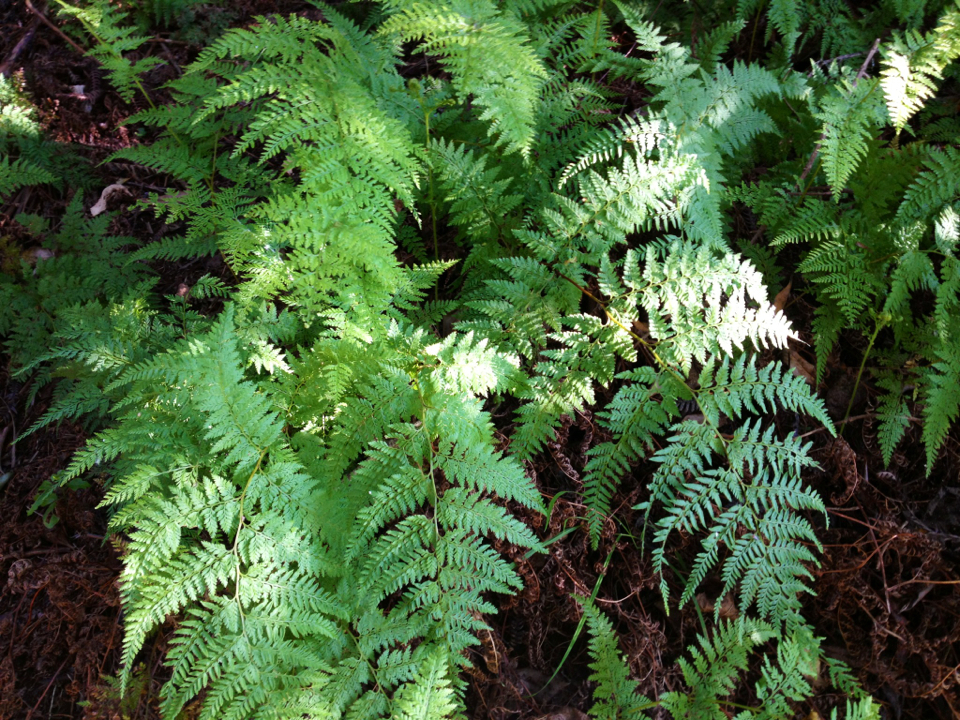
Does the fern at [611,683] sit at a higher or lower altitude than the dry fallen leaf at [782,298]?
lower

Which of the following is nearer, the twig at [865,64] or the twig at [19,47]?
the twig at [865,64]

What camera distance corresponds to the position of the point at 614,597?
2811mm

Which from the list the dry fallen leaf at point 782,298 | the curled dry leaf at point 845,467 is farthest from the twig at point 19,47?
the curled dry leaf at point 845,467

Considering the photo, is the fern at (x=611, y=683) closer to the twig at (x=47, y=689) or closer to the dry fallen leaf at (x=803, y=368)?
the dry fallen leaf at (x=803, y=368)

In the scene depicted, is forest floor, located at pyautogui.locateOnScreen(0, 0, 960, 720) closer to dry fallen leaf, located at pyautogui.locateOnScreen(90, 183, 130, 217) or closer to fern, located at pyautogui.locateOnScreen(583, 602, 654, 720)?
fern, located at pyautogui.locateOnScreen(583, 602, 654, 720)

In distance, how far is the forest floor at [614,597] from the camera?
8.87 ft

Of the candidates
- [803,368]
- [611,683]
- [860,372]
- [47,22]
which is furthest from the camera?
[47,22]

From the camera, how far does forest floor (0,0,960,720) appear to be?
2.70 metres

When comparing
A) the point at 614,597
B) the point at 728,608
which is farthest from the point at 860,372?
the point at 614,597

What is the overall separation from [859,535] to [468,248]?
8.27 feet

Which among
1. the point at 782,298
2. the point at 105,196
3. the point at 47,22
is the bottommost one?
the point at 105,196

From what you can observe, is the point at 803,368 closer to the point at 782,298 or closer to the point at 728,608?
the point at 782,298

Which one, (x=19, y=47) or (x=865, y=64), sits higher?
(x=865, y=64)

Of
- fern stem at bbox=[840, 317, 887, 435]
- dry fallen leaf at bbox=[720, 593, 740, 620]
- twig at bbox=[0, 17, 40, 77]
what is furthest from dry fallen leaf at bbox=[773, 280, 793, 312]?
twig at bbox=[0, 17, 40, 77]
